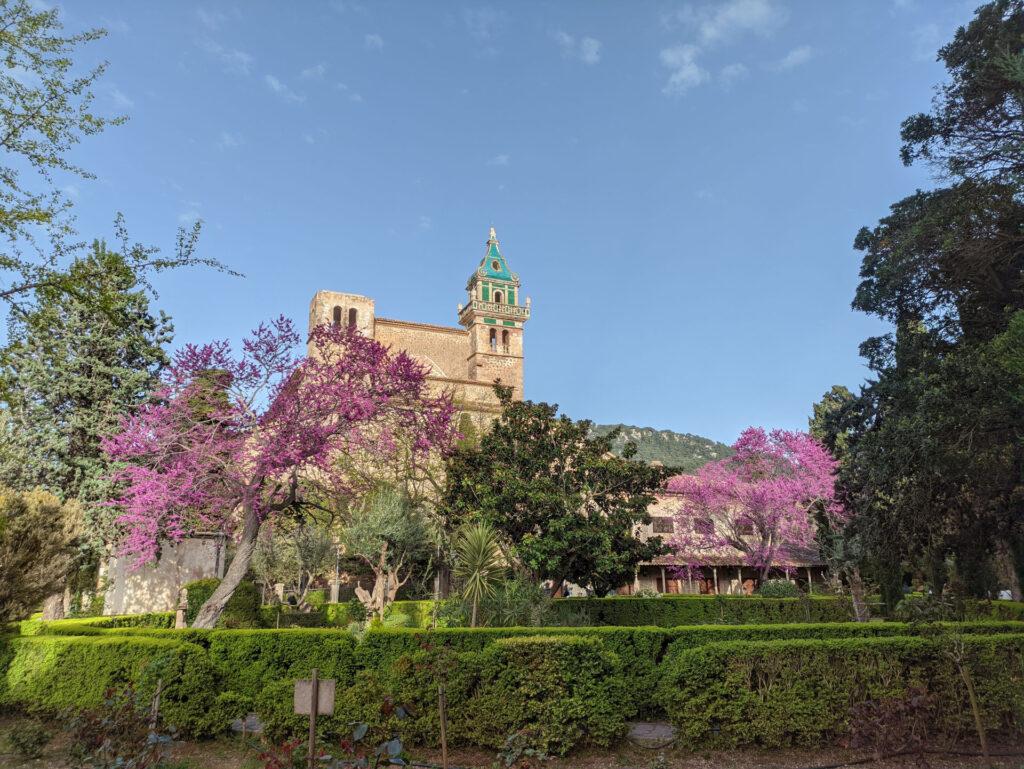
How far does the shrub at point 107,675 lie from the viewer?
27.6 ft

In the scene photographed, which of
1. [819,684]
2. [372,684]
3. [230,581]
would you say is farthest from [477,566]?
[819,684]

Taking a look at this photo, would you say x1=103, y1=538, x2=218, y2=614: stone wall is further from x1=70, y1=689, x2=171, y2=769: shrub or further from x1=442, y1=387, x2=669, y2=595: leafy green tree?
x1=70, y1=689, x2=171, y2=769: shrub

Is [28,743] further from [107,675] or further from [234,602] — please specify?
[234,602]

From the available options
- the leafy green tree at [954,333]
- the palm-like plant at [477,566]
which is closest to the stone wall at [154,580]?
the palm-like plant at [477,566]

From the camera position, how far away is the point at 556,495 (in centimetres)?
1628

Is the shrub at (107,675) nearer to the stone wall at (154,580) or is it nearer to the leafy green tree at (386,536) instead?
the stone wall at (154,580)

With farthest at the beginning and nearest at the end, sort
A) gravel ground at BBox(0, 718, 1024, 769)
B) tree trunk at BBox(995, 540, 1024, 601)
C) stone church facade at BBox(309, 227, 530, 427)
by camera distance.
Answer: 1. stone church facade at BBox(309, 227, 530, 427)
2. tree trunk at BBox(995, 540, 1024, 601)
3. gravel ground at BBox(0, 718, 1024, 769)

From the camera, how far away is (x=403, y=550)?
87.8 feet

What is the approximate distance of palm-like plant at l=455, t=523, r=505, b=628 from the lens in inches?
548

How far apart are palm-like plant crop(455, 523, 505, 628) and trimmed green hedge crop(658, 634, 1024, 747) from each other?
6.30 meters

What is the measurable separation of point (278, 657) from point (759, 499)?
25777 millimetres

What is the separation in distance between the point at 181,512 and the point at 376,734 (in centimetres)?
915

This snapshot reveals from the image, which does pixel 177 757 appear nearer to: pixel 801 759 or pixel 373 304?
pixel 801 759

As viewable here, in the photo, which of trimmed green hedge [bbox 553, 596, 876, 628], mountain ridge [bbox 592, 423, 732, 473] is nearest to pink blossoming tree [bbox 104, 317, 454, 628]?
trimmed green hedge [bbox 553, 596, 876, 628]
